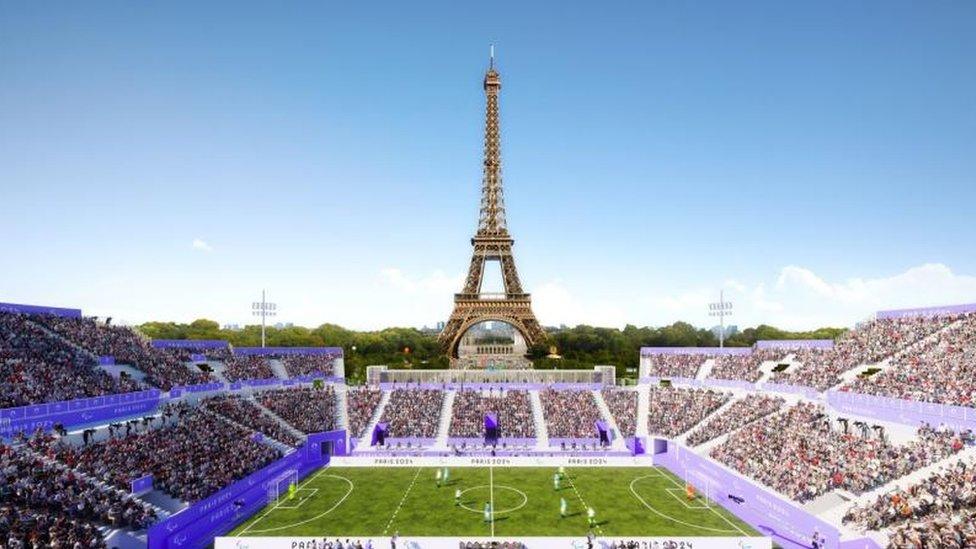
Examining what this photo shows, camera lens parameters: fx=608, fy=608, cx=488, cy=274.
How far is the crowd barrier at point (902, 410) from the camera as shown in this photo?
95.0 ft

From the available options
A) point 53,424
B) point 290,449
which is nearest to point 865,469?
point 290,449

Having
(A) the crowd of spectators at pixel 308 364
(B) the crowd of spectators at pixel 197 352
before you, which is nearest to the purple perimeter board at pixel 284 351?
(A) the crowd of spectators at pixel 308 364

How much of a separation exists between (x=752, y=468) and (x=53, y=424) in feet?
121

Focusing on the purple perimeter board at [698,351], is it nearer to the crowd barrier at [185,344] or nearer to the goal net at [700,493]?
the goal net at [700,493]

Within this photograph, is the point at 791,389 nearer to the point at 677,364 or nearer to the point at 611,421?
the point at 611,421

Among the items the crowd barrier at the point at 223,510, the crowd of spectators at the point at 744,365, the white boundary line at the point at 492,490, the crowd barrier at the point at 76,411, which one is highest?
the crowd of spectators at the point at 744,365

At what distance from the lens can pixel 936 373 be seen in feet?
115

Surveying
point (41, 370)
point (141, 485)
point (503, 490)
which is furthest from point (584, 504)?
point (41, 370)

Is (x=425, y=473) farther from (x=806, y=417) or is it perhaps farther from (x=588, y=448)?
(x=806, y=417)

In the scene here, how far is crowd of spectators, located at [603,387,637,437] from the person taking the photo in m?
49.8

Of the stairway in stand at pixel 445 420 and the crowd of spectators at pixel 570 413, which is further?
the crowd of spectators at pixel 570 413

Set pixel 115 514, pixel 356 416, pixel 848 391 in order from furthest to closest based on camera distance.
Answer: pixel 356 416
pixel 848 391
pixel 115 514

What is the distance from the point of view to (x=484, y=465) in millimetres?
44469

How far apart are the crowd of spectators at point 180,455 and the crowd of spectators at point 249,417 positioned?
77.6 inches
